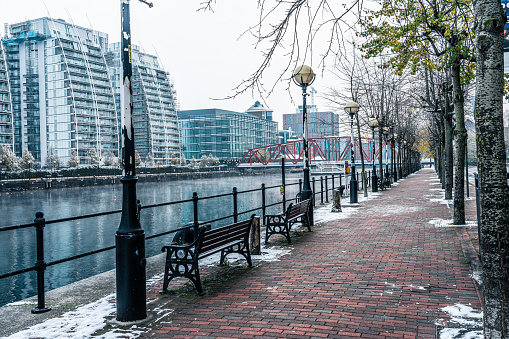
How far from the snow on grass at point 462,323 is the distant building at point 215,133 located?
141408mm

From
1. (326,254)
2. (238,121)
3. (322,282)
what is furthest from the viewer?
(238,121)

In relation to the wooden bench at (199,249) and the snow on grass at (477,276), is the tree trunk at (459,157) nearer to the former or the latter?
the snow on grass at (477,276)

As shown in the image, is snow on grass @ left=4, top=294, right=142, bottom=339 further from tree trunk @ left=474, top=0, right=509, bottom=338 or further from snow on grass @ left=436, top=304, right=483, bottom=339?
tree trunk @ left=474, top=0, right=509, bottom=338

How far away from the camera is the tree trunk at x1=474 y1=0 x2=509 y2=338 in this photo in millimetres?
3799

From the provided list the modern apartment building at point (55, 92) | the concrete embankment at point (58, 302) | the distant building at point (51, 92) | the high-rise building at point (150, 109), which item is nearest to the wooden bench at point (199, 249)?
the concrete embankment at point (58, 302)

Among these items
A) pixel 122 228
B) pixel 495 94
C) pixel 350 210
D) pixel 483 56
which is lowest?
pixel 350 210

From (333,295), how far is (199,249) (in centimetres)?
192

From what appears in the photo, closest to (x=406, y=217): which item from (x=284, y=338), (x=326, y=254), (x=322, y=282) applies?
(x=326, y=254)

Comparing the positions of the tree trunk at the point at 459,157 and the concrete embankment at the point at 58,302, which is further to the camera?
the tree trunk at the point at 459,157

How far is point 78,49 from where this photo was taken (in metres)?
124

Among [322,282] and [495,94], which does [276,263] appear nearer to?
[322,282]

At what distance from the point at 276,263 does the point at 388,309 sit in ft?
9.64

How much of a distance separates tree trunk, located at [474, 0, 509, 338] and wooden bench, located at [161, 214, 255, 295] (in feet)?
11.5

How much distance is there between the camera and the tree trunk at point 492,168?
3.80 m
